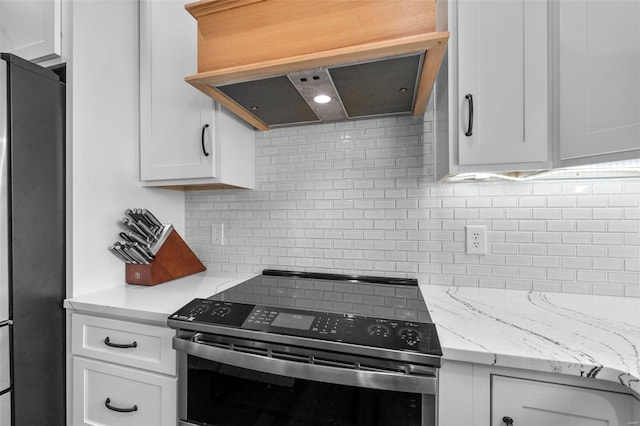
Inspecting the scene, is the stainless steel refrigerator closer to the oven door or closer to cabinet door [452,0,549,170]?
the oven door

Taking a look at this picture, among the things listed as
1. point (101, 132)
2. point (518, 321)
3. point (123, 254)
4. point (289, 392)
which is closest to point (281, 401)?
point (289, 392)

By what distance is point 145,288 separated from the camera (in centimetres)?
→ 138

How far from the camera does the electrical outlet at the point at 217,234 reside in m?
1.74

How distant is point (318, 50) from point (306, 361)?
977 mm

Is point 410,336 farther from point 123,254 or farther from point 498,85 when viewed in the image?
point 123,254

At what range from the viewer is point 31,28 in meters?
1.29

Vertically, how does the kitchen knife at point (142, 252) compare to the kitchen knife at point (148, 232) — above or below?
below

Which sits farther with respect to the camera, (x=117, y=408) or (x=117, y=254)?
(x=117, y=254)

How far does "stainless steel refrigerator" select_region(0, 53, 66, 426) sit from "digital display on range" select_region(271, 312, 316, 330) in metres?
1.00

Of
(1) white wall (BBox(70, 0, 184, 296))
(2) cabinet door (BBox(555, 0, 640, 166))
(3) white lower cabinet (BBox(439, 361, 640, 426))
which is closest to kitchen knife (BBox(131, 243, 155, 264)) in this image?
(1) white wall (BBox(70, 0, 184, 296))

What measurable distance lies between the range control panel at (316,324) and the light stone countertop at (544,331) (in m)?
0.08

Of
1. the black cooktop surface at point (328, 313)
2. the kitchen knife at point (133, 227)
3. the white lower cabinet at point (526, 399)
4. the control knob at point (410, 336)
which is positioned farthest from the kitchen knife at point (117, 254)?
the white lower cabinet at point (526, 399)

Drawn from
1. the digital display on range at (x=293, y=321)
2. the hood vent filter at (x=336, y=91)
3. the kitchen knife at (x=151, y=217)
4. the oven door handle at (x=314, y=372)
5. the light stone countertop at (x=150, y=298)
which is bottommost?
the oven door handle at (x=314, y=372)

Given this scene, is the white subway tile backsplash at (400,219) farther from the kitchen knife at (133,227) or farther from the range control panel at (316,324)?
the kitchen knife at (133,227)
